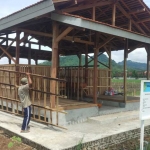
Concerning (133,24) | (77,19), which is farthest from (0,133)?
(133,24)

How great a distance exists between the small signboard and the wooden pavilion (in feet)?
6.50

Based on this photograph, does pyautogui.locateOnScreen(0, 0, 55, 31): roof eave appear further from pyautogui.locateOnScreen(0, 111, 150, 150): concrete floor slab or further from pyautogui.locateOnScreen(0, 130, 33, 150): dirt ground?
pyautogui.locateOnScreen(0, 130, 33, 150): dirt ground

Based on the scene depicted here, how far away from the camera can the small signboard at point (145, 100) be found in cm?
458

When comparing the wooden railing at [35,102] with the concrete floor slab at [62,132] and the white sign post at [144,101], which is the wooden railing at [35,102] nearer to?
the concrete floor slab at [62,132]

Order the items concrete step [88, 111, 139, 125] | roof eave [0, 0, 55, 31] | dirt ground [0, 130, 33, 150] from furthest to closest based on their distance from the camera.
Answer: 1. concrete step [88, 111, 139, 125]
2. roof eave [0, 0, 55, 31]
3. dirt ground [0, 130, 33, 150]

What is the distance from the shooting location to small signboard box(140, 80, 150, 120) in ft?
15.0

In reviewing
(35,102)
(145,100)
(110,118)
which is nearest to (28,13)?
(35,102)

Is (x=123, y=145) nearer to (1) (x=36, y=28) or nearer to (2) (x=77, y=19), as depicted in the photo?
(2) (x=77, y=19)

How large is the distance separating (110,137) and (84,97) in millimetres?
5094

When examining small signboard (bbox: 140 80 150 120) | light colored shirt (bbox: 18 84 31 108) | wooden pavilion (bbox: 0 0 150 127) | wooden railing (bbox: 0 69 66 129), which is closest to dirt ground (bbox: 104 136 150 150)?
small signboard (bbox: 140 80 150 120)

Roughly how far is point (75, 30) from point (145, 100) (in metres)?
5.01

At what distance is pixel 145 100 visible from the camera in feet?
15.2

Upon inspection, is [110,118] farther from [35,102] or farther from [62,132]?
[35,102]

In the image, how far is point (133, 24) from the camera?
30.1 feet
